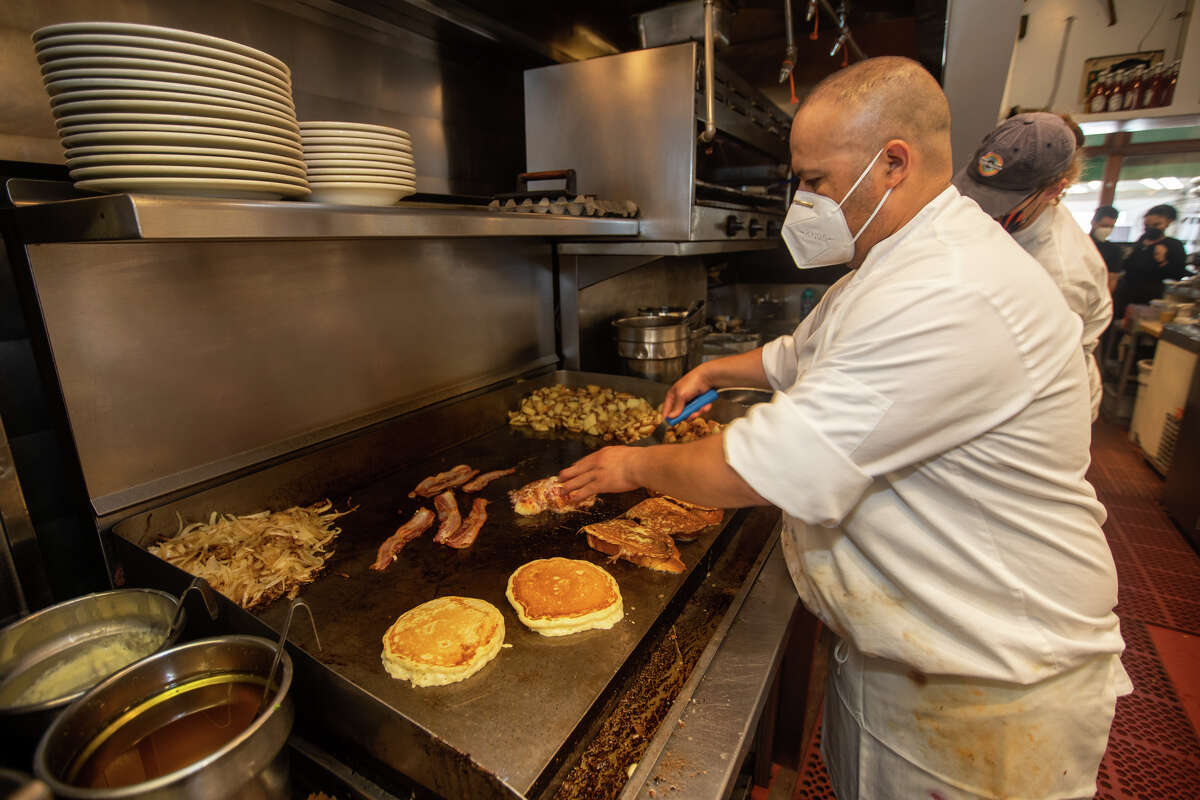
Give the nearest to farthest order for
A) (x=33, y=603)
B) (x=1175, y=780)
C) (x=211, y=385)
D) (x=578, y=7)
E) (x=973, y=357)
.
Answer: (x=973, y=357)
(x=33, y=603)
(x=211, y=385)
(x=1175, y=780)
(x=578, y=7)

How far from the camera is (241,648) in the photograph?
1.14 metres

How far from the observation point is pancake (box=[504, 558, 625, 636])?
142cm

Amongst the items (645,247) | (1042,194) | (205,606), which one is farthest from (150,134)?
(1042,194)

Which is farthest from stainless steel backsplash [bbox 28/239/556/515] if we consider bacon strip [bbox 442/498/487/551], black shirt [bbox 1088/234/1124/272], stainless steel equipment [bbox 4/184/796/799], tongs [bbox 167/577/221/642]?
black shirt [bbox 1088/234/1124/272]

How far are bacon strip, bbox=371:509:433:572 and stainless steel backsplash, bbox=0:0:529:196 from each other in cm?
130

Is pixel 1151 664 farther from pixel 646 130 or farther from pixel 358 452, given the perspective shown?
pixel 358 452

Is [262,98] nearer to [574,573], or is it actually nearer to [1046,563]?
[574,573]

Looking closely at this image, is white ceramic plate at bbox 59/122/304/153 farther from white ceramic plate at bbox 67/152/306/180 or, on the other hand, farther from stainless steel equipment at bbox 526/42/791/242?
stainless steel equipment at bbox 526/42/791/242

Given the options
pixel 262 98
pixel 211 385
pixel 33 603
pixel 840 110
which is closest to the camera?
pixel 262 98

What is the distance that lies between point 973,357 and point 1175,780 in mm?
2835

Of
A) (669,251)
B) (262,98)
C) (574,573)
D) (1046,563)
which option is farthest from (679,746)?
(669,251)

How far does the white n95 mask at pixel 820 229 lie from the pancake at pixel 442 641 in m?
1.20

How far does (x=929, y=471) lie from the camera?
1153mm

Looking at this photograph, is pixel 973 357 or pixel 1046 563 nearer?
pixel 973 357
